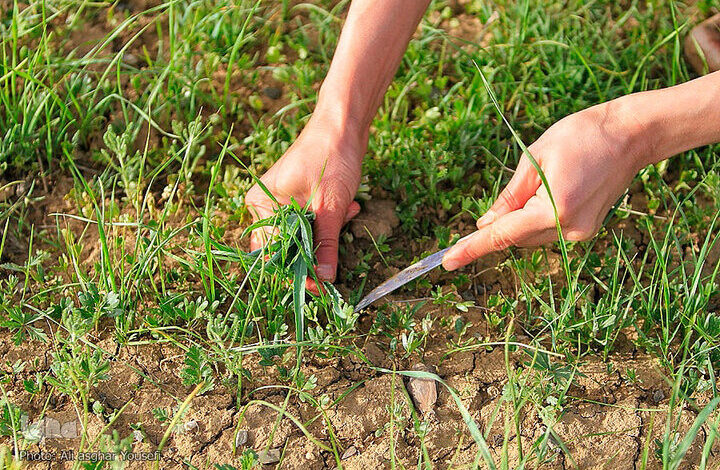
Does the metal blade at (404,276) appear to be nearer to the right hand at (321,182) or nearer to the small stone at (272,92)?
the right hand at (321,182)

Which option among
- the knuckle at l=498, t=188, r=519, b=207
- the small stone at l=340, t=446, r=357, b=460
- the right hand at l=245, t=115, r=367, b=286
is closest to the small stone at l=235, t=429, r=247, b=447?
the small stone at l=340, t=446, r=357, b=460

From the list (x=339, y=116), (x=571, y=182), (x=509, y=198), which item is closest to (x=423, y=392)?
(x=509, y=198)

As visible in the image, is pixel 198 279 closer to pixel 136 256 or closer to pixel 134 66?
pixel 136 256

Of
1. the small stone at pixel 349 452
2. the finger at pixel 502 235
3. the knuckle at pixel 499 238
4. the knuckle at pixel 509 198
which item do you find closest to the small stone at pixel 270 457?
the small stone at pixel 349 452

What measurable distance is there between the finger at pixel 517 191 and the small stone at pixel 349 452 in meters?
0.69

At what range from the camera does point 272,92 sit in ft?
8.74

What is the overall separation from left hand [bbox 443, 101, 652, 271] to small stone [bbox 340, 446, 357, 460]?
599 millimetres

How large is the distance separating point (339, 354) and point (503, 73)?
4.12 feet

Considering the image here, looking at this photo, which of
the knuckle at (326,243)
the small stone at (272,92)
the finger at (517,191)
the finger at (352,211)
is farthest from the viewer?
the small stone at (272,92)

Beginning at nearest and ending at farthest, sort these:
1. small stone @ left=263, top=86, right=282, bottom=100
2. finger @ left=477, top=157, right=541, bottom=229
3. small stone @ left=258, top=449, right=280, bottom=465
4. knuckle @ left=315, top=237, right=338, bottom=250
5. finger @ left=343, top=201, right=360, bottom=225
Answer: small stone @ left=258, top=449, right=280, bottom=465
finger @ left=477, top=157, right=541, bottom=229
knuckle @ left=315, top=237, right=338, bottom=250
finger @ left=343, top=201, right=360, bottom=225
small stone @ left=263, top=86, right=282, bottom=100

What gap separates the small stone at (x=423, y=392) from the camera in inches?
77.4

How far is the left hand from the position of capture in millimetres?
1881

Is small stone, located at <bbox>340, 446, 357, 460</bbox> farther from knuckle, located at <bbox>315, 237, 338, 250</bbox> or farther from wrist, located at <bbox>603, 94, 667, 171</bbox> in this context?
wrist, located at <bbox>603, 94, 667, 171</bbox>

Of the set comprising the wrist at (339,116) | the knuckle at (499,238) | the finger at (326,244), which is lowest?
the finger at (326,244)
